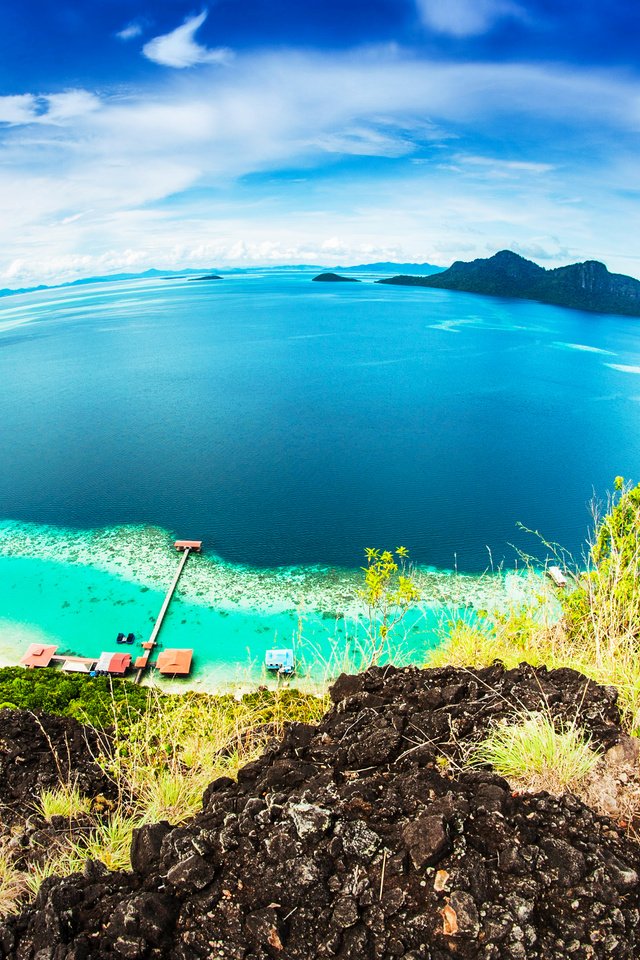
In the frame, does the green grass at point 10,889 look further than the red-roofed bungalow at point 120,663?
No

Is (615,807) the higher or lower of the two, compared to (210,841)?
higher

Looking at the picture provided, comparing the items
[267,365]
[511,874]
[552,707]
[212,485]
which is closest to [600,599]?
[552,707]

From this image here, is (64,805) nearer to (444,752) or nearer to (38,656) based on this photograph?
(444,752)

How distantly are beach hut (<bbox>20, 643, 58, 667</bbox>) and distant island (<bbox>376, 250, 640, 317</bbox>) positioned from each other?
147 m

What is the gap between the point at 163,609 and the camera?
2184cm

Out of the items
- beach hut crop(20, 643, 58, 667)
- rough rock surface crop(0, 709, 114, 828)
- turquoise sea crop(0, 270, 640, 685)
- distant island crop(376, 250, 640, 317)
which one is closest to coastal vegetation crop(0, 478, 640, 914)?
rough rock surface crop(0, 709, 114, 828)

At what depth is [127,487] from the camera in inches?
1353

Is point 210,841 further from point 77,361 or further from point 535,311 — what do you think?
point 535,311

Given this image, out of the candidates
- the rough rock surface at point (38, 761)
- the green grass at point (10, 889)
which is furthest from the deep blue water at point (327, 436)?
the green grass at point (10, 889)

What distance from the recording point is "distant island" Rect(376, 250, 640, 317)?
462ft

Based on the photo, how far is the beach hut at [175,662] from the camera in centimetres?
1806

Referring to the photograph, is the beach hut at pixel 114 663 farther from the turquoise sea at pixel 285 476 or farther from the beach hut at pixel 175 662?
the turquoise sea at pixel 285 476

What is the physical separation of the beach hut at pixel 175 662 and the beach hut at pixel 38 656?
148 inches

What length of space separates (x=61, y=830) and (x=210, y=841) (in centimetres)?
200
